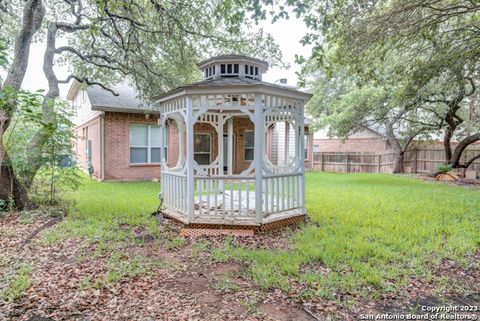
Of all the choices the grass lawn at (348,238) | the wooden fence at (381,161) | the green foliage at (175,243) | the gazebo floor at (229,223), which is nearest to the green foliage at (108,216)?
the grass lawn at (348,238)

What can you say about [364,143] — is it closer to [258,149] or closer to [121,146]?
[121,146]

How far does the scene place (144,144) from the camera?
13.0 m

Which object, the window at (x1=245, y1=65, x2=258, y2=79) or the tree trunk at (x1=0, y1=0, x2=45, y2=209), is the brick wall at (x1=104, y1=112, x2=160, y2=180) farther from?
the window at (x1=245, y1=65, x2=258, y2=79)

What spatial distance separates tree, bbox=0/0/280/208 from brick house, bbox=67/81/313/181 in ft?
4.71

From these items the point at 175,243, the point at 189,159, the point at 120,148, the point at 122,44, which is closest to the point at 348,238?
the point at 175,243

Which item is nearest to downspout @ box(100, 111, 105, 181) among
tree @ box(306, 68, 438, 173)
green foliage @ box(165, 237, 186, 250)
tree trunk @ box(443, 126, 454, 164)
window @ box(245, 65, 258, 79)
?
window @ box(245, 65, 258, 79)

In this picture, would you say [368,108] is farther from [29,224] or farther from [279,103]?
[29,224]

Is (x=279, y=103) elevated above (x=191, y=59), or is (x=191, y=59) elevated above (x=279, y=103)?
(x=191, y=59)

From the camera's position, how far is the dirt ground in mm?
3055

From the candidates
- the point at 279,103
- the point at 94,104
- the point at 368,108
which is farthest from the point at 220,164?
the point at 368,108

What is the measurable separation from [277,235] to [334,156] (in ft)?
53.2

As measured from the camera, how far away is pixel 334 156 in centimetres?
2062

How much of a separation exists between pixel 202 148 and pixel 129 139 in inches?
136

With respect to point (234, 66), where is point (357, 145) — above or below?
below
